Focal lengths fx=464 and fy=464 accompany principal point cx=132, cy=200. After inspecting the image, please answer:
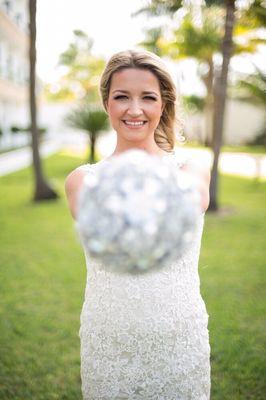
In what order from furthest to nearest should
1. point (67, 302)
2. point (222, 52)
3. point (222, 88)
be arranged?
1. point (222, 88)
2. point (222, 52)
3. point (67, 302)

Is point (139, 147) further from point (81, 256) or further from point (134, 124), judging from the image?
point (81, 256)

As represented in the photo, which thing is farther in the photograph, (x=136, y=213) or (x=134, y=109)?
(x=134, y=109)

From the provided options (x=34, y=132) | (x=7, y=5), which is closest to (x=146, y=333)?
(x=34, y=132)

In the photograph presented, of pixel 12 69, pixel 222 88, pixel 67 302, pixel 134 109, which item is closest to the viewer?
pixel 134 109

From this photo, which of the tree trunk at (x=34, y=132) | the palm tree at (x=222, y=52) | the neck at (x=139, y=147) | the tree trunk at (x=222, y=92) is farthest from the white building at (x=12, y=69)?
the neck at (x=139, y=147)

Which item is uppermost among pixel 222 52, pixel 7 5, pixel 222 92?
pixel 7 5

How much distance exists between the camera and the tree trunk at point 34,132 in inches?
348

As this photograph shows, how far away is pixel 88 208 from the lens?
108 centimetres

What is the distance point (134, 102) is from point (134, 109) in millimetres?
30

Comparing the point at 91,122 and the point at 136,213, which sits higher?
the point at 136,213

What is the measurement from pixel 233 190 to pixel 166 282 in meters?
10.5

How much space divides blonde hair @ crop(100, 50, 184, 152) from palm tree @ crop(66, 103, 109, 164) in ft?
45.5

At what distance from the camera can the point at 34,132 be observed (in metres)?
9.48

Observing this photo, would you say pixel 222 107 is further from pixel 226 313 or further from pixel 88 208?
pixel 88 208
